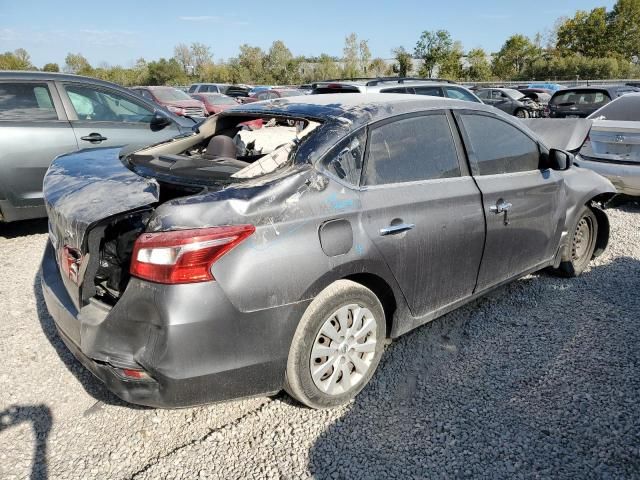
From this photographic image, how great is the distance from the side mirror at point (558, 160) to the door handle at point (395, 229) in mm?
1650

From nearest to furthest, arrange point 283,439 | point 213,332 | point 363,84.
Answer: point 213,332 → point 283,439 → point 363,84

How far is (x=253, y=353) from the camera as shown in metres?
2.23

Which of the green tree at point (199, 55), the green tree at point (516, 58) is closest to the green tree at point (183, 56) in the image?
the green tree at point (199, 55)

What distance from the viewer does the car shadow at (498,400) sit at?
231 centimetres

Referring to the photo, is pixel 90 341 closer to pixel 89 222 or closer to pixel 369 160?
pixel 89 222

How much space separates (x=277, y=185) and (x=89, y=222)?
2.98 feet

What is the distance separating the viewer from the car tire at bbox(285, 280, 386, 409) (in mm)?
2385

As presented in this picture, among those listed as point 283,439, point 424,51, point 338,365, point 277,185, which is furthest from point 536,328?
point 424,51

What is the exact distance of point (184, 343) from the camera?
208cm

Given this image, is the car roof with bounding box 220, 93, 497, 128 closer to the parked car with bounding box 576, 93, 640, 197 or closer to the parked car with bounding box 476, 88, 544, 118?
the parked car with bounding box 576, 93, 640, 197

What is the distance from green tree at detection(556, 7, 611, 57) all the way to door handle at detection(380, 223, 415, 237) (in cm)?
6170

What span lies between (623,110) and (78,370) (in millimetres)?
7138

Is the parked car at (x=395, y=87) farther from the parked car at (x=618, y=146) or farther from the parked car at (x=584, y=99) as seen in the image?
the parked car at (x=584, y=99)

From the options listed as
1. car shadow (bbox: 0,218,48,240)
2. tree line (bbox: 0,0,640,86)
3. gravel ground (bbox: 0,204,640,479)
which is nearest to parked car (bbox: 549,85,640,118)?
gravel ground (bbox: 0,204,640,479)
